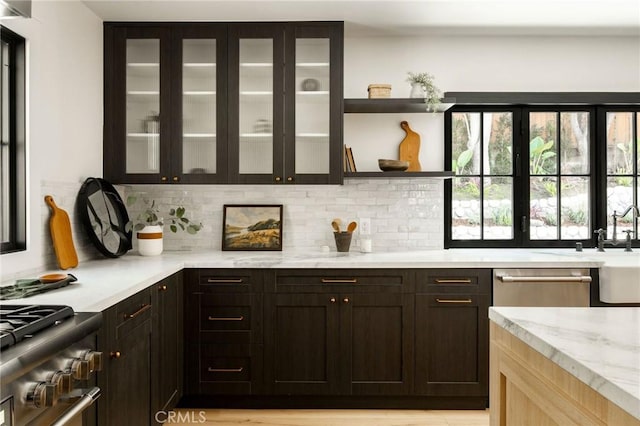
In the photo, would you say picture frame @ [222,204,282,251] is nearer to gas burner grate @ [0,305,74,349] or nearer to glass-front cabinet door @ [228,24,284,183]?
glass-front cabinet door @ [228,24,284,183]

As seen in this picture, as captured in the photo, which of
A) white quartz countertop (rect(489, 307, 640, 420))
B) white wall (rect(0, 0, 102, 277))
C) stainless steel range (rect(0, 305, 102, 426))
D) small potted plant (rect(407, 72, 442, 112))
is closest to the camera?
white quartz countertop (rect(489, 307, 640, 420))

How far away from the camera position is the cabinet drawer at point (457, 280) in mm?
3215

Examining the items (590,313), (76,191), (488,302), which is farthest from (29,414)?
(488,302)

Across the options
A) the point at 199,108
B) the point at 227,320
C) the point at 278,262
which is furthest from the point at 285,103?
the point at 227,320

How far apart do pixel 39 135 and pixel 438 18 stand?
2.66 metres

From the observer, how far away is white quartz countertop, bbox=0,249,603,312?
2488mm

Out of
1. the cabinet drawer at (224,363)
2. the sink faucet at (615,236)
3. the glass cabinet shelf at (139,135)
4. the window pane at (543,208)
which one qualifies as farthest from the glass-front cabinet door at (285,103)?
the sink faucet at (615,236)

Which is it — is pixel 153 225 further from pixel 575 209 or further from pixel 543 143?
pixel 575 209

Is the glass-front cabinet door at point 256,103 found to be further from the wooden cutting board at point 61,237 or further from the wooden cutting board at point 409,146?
the wooden cutting board at point 61,237

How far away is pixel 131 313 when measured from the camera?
2.33 metres

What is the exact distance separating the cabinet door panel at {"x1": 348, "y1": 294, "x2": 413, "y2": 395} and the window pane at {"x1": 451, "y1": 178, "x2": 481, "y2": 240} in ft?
3.47

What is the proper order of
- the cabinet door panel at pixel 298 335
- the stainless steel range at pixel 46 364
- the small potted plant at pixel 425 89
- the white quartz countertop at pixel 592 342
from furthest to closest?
the small potted plant at pixel 425 89 → the cabinet door panel at pixel 298 335 → the stainless steel range at pixel 46 364 → the white quartz countertop at pixel 592 342

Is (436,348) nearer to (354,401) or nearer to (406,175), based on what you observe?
(354,401)

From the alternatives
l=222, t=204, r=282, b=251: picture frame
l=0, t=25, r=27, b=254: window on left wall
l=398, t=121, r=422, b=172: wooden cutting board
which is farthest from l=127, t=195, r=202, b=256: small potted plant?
l=398, t=121, r=422, b=172: wooden cutting board
